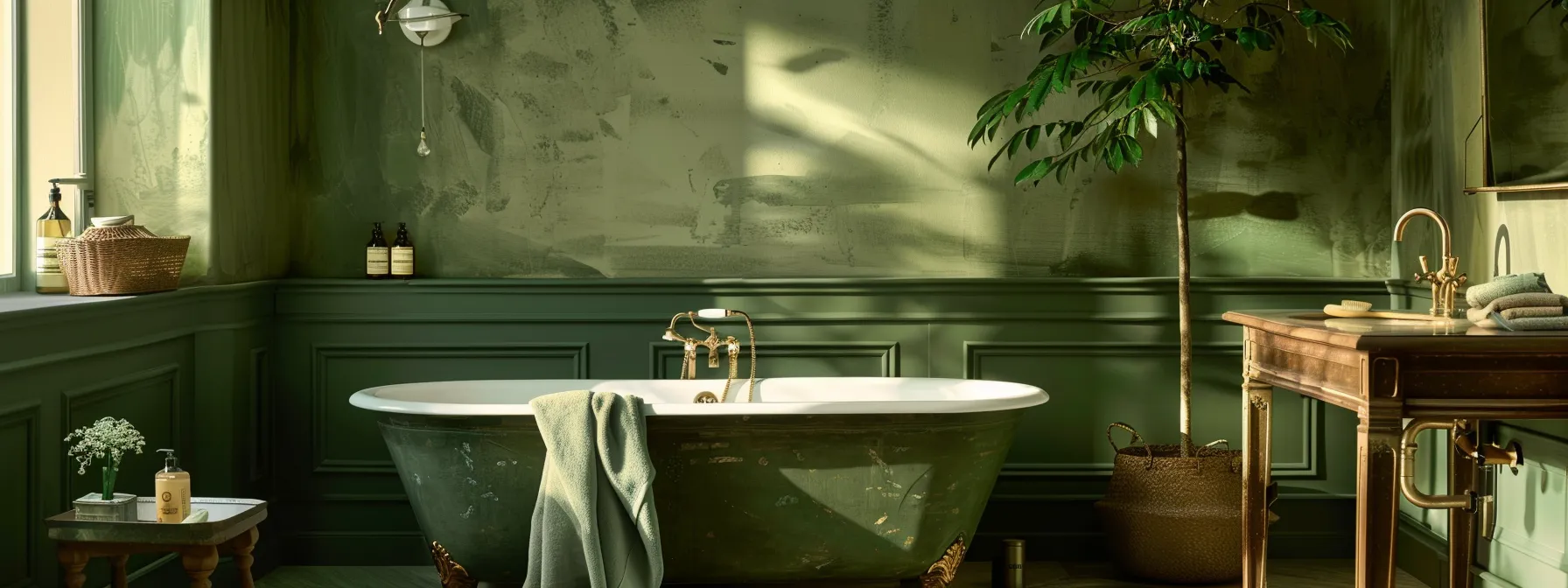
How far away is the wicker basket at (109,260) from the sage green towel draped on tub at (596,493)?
1007mm

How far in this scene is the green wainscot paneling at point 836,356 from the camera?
3625 mm

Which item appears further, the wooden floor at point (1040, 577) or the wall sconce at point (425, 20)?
the wall sconce at point (425, 20)

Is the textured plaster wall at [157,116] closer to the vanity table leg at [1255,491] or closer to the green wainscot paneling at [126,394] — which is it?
the green wainscot paneling at [126,394]

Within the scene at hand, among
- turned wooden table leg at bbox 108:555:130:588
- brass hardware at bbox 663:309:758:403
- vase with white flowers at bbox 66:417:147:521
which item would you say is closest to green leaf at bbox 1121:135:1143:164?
brass hardware at bbox 663:309:758:403

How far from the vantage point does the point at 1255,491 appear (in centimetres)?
293

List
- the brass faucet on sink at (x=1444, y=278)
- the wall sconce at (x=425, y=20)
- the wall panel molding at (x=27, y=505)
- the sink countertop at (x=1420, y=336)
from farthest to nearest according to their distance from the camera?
the wall sconce at (x=425, y=20) → the brass faucet on sink at (x=1444, y=278) → the wall panel molding at (x=27, y=505) → the sink countertop at (x=1420, y=336)

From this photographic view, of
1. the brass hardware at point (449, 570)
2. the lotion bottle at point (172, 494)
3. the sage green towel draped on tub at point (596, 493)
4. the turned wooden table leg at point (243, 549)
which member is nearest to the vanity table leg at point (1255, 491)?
the sage green towel draped on tub at point (596, 493)

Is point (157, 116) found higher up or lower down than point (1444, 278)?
higher up

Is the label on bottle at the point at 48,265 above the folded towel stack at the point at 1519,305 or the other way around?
above

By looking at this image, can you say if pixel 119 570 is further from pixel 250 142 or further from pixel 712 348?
pixel 712 348

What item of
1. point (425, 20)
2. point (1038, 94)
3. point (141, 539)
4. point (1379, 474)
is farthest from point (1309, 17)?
point (141, 539)

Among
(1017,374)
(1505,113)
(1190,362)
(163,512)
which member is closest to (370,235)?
(163,512)

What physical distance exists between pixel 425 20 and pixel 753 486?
5.74ft

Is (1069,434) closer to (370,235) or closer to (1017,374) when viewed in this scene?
(1017,374)
